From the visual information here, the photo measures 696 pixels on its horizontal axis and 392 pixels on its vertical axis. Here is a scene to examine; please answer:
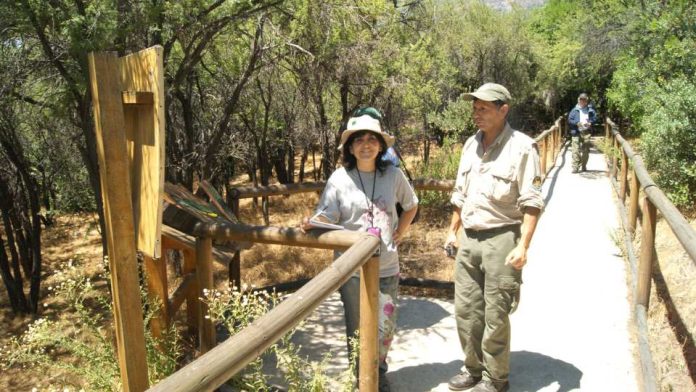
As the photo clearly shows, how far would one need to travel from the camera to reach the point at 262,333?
1.63m

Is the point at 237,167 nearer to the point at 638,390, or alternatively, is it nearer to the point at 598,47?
the point at 598,47

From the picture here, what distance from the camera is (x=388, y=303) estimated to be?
9.58ft

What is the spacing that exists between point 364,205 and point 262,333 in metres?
1.36

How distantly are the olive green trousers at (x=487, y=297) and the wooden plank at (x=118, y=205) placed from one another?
1.66m

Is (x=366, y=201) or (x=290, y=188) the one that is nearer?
(x=366, y=201)

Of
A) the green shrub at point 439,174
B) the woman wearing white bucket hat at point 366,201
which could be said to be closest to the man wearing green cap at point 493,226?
the woman wearing white bucket hat at point 366,201

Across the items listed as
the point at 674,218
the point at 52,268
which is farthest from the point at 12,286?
the point at 674,218

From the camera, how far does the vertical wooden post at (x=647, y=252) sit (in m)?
3.49

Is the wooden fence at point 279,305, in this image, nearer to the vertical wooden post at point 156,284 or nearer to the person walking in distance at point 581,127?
the vertical wooden post at point 156,284

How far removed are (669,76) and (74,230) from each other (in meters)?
12.5

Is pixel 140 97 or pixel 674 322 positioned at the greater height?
pixel 140 97

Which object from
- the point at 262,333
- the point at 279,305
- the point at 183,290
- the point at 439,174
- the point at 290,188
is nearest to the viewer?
the point at 262,333

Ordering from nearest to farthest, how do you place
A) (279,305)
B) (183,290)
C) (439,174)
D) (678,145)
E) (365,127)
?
(279,305) < (365,127) < (183,290) < (678,145) < (439,174)

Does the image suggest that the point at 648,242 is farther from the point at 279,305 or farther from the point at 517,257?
the point at 279,305
